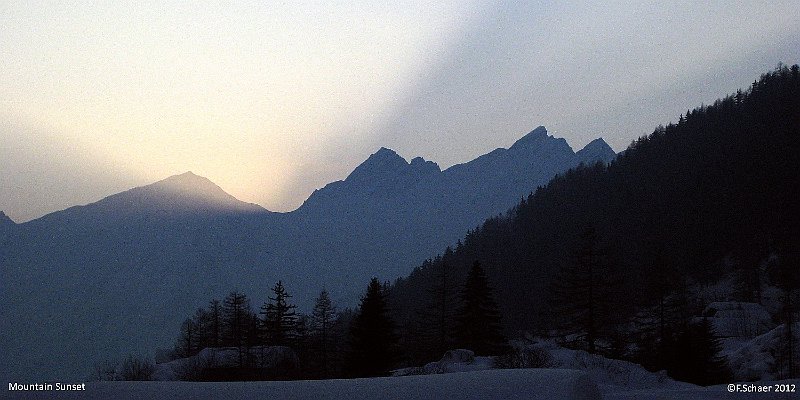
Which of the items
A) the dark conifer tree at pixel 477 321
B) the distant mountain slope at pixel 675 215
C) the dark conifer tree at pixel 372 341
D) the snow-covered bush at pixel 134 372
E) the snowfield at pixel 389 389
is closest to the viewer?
the snowfield at pixel 389 389

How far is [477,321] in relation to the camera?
35750mm

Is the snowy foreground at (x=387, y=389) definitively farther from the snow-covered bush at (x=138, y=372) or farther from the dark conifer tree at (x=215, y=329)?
the dark conifer tree at (x=215, y=329)

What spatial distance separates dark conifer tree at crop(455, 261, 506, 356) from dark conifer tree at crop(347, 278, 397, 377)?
5761 millimetres

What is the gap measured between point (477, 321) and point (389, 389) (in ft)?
107

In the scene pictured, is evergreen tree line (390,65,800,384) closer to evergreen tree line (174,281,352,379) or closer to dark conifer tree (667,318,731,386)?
evergreen tree line (174,281,352,379)

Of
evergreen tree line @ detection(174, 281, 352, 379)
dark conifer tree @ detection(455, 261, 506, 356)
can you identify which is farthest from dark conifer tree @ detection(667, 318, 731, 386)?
evergreen tree line @ detection(174, 281, 352, 379)

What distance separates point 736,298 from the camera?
77.9 metres

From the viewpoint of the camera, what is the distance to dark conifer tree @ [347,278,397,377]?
30141mm

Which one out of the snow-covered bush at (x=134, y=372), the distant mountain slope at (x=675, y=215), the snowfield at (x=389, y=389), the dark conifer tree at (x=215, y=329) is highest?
the distant mountain slope at (x=675, y=215)

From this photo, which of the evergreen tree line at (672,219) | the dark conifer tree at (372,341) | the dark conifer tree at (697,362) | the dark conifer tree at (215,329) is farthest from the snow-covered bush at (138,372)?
the evergreen tree line at (672,219)

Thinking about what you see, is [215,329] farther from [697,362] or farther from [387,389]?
[387,389]

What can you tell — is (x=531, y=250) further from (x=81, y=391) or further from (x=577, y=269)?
(x=81, y=391)

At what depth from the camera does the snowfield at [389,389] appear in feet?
13.5

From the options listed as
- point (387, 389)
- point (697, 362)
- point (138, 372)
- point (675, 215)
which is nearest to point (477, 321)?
point (697, 362)
